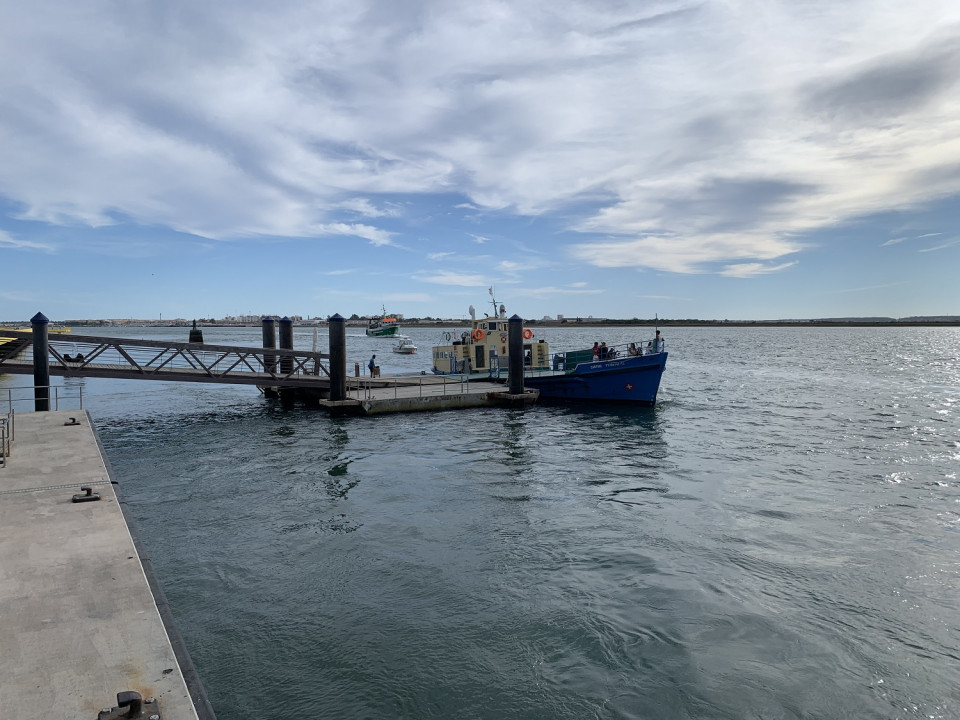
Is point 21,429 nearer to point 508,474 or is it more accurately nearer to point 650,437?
point 508,474

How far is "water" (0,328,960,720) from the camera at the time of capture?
7.10 m

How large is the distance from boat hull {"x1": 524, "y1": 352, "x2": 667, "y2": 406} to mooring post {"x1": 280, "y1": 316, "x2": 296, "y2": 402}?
12225 mm

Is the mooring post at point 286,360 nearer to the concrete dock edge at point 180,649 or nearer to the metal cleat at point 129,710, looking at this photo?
the concrete dock edge at point 180,649

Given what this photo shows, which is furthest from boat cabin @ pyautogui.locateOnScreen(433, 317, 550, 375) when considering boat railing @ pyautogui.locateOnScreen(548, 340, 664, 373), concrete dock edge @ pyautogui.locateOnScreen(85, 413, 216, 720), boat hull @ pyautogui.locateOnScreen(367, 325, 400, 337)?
boat hull @ pyautogui.locateOnScreen(367, 325, 400, 337)

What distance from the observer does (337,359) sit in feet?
88.2

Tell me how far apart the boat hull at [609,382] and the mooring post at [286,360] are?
12225 mm

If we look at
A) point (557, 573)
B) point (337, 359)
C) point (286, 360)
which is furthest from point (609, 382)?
point (557, 573)

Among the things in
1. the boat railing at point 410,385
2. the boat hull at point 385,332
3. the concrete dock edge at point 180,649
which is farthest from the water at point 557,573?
the boat hull at point 385,332

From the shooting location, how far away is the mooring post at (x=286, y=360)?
30847 millimetres

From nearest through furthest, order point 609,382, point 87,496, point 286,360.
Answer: point 87,496, point 609,382, point 286,360

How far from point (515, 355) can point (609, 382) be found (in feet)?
16.9

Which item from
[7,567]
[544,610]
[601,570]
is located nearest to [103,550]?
[7,567]

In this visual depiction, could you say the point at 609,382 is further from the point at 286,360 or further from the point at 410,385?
the point at 286,360

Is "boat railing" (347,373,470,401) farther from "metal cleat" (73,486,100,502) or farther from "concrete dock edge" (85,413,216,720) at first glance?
Answer: "concrete dock edge" (85,413,216,720)
